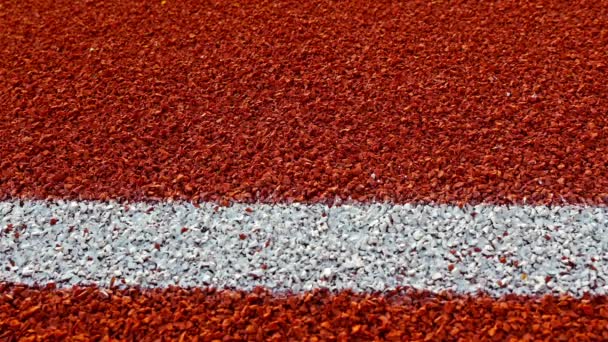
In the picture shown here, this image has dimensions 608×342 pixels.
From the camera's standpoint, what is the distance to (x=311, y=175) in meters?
1.51

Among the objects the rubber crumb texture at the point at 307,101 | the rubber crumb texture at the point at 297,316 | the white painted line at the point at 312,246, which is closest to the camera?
the rubber crumb texture at the point at 297,316

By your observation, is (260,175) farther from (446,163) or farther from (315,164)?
(446,163)

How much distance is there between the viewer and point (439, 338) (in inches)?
46.1

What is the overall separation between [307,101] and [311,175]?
0.30 meters

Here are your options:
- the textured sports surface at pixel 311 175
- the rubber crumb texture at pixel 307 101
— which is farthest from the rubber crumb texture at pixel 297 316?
the rubber crumb texture at pixel 307 101

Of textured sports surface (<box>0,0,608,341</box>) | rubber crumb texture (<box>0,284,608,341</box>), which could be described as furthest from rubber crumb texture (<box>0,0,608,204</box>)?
rubber crumb texture (<box>0,284,608,341</box>)

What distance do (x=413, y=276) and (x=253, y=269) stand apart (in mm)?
358

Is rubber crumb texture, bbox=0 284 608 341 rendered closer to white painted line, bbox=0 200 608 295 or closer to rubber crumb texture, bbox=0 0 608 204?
white painted line, bbox=0 200 608 295

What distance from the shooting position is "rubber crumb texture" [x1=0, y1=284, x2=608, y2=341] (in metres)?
1.18

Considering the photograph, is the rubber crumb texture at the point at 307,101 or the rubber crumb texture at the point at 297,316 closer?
the rubber crumb texture at the point at 297,316

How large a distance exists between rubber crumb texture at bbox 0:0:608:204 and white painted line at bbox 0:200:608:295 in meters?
0.05

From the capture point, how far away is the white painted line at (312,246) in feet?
4.23

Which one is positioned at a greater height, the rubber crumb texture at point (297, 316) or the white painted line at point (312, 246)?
the white painted line at point (312, 246)

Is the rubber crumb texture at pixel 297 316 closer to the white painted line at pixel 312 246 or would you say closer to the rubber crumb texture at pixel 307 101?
the white painted line at pixel 312 246
